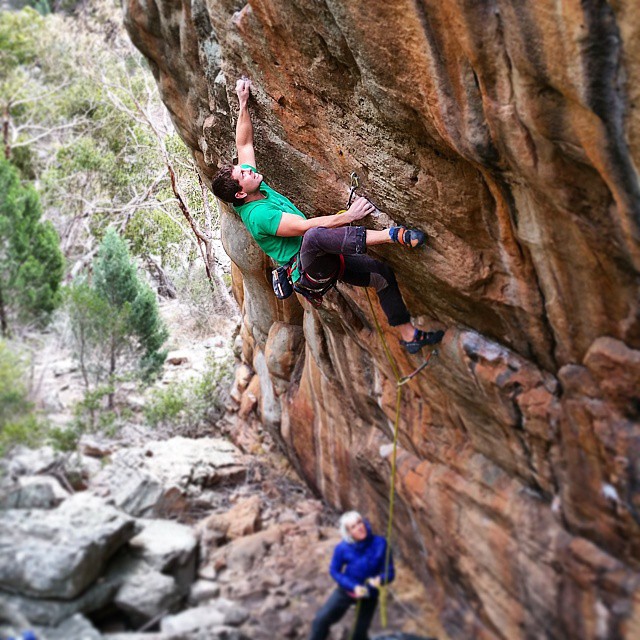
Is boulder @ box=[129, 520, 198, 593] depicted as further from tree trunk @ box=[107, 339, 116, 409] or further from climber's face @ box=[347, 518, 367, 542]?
tree trunk @ box=[107, 339, 116, 409]

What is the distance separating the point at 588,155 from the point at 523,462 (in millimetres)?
2598

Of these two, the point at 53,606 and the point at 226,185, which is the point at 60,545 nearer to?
the point at 53,606

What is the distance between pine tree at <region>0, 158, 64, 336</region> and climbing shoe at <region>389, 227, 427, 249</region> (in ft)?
16.7

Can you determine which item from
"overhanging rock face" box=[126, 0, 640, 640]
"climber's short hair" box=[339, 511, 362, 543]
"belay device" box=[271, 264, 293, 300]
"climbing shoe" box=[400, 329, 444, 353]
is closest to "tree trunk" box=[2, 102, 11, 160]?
"overhanging rock face" box=[126, 0, 640, 640]

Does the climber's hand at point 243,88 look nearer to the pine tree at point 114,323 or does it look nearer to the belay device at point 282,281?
the belay device at point 282,281

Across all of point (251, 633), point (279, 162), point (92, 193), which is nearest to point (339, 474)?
point (251, 633)

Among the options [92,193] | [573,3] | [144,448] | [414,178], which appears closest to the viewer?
[573,3]

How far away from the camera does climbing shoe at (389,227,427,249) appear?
5152 millimetres

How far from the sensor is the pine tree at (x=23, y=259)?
825cm

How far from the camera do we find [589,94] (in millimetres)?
3391

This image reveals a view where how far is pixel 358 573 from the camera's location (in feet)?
17.4

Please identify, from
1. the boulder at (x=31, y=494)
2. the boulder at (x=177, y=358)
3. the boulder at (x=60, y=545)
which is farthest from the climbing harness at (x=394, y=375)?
the boulder at (x=177, y=358)

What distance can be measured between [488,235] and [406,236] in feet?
2.21

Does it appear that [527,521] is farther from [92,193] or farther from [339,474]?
[92,193]
